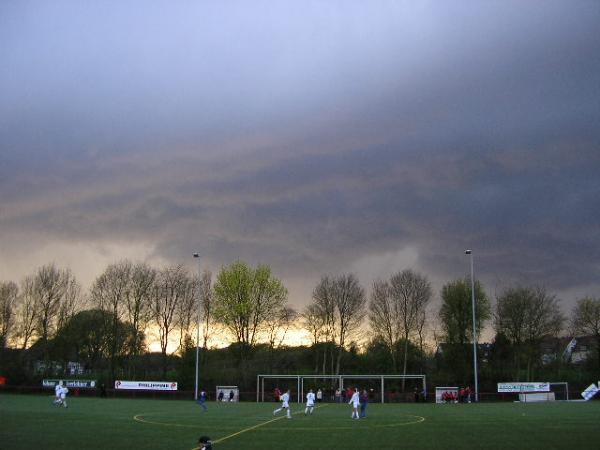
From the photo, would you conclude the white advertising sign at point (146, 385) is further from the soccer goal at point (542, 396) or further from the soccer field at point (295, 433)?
the soccer goal at point (542, 396)

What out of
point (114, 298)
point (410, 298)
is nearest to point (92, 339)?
point (114, 298)

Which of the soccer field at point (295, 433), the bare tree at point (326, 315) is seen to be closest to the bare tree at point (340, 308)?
the bare tree at point (326, 315)

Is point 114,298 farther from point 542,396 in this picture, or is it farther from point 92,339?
point 542,396

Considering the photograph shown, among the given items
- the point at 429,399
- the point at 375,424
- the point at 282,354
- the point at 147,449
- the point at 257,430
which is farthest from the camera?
the point at 282,354

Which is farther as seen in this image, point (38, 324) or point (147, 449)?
point (38, 324)

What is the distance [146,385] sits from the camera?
7812 centimetres

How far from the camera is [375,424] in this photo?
114 ft

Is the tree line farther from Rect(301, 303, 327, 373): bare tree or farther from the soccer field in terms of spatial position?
the soccer field

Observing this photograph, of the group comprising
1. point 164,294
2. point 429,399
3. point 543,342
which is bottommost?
point 429,399

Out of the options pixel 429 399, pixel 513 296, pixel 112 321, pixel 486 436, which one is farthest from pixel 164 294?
pixel 486 436

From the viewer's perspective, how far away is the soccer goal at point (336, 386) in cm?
7231

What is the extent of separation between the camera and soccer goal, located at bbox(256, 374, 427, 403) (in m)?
72.3

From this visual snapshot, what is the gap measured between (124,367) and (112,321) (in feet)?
24.0

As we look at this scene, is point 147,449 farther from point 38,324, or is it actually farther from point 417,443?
point 38,324
